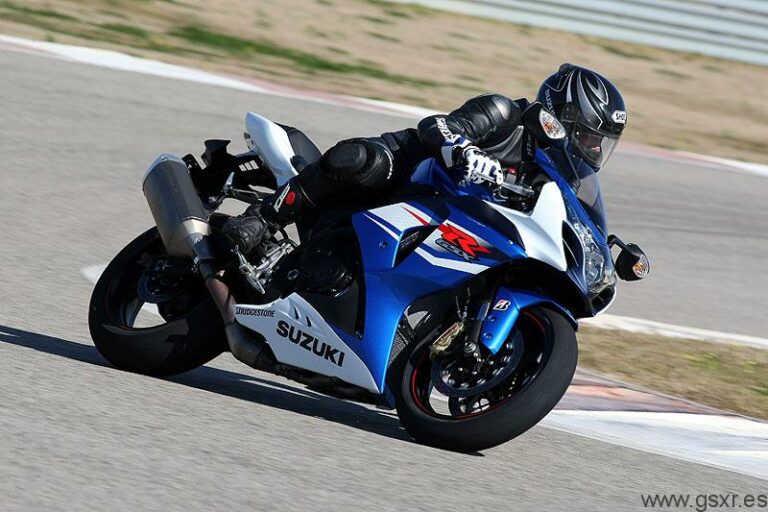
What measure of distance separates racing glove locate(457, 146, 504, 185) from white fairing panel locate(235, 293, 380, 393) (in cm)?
79

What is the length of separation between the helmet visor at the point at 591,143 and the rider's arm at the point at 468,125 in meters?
0.26

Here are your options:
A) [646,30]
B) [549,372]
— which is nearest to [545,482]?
[549,372]

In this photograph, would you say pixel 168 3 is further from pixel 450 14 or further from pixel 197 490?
pixel 197 490

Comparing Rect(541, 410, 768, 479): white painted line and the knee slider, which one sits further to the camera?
Rect(541, 410, 768, 479): white painted line

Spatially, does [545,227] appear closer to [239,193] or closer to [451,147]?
[451,147]

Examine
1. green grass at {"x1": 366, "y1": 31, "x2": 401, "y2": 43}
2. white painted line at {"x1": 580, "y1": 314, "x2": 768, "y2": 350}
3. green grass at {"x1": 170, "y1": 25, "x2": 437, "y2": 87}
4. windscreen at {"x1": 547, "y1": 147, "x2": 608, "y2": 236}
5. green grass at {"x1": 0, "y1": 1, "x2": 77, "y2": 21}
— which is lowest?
green grass at {"x1": 170, "y1": 25, "x2": 437, "y2": 87}

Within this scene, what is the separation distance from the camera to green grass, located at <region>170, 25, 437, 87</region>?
49.4ft

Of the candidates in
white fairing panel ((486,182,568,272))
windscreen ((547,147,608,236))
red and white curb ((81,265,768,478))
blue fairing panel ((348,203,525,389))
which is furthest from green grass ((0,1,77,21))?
white fairing panel ((486,182,568,272))

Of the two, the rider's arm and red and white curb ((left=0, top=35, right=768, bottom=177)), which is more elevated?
the rider's arm

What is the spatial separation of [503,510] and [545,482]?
499 millimetres

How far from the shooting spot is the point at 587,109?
4914 mm

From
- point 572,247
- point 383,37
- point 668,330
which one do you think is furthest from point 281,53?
point 572,247

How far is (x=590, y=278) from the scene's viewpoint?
184 inches
